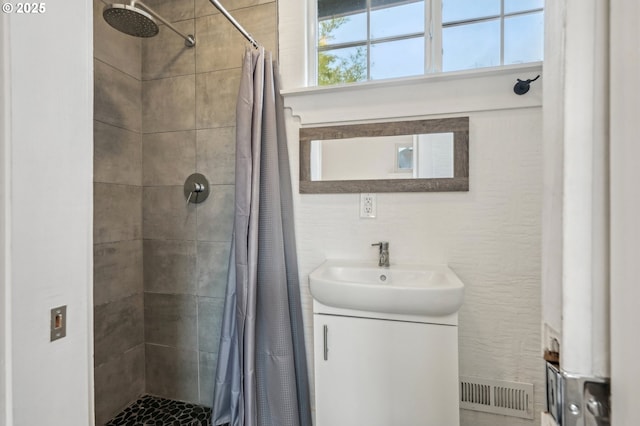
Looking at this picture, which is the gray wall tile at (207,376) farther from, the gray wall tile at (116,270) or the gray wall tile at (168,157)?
the gray wall tile at (168,157)

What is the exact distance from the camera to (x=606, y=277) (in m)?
0.26

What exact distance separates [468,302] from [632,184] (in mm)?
1368

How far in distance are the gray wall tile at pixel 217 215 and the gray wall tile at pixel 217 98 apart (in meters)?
0.38

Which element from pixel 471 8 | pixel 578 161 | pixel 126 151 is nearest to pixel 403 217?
pixel 471 8

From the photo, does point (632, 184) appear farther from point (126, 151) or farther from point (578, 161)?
point (126, 151)

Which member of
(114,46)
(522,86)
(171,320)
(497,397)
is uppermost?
(114,46)

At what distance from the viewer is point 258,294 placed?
4.89 ft

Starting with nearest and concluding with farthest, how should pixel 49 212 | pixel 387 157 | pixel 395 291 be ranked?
pixel 49 212, pixel 395 291, pixel 387 157

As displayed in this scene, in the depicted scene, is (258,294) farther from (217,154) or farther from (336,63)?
(336,63)

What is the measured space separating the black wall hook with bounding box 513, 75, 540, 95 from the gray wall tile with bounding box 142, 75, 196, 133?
1.68 m

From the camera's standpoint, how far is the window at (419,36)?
4.67 feet

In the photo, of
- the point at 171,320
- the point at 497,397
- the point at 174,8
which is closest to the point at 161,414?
the point at 171,320

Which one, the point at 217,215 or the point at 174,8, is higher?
the point at 174,8

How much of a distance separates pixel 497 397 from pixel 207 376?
5.05 ft
